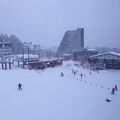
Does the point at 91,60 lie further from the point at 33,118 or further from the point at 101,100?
the point at 33,118

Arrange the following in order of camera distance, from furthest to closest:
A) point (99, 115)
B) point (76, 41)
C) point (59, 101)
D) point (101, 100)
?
1. point (76, 41)
2. point (101, 100)
3. point (59, 101)
4. point (99, 115)

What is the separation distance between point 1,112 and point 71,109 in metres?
5.38

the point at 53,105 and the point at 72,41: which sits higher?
the point at 72,41

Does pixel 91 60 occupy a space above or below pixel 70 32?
below

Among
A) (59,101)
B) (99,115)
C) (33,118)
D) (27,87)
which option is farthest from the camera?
(27,87)

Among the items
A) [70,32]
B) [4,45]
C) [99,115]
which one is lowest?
[99,115]

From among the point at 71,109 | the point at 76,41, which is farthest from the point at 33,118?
the point at 76,41

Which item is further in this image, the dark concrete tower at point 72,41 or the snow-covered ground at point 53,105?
the dark concrete tower at point 72,41

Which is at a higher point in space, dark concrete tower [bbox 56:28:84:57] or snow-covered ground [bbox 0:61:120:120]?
dark concrete tower [bbox 56:28:84:57]

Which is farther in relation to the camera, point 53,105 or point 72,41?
point 72,41

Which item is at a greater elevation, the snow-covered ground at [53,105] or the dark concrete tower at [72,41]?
the dark concrete tower at [72,41]

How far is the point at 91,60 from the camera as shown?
167 ft

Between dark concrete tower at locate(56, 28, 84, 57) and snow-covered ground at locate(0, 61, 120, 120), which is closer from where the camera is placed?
snow-covered ground at locate(0, 61, 120, 120)

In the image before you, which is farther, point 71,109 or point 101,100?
point 101,100
